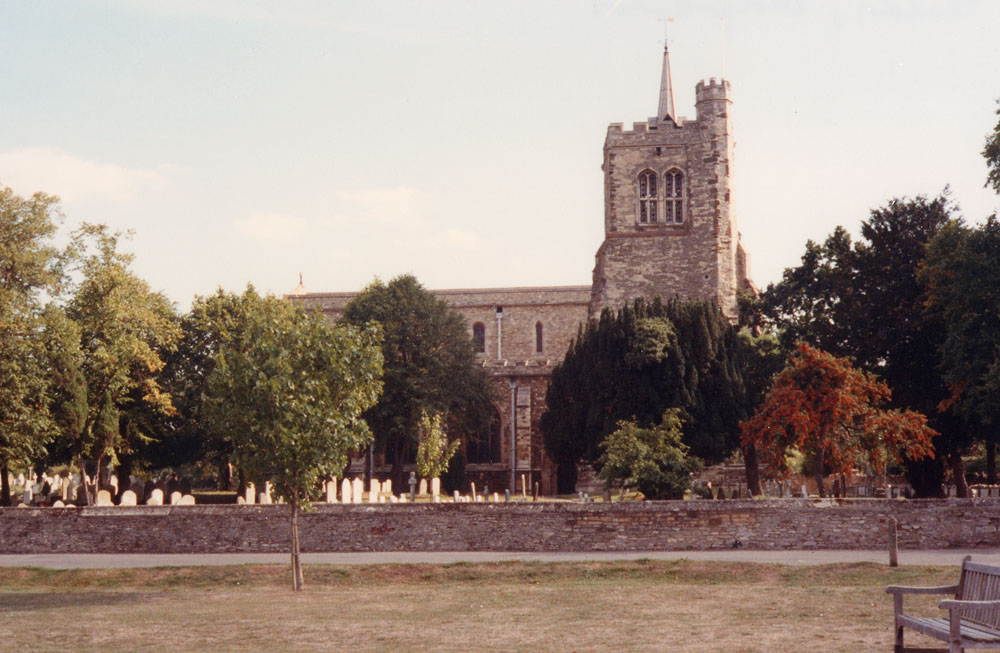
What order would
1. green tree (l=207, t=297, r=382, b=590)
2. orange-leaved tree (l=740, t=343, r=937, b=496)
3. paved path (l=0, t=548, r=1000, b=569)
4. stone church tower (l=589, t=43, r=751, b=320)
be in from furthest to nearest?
stone church tower (l=589, t=43, r=751, b=320) < orange-leaved tree (l=740, t=343, r=937, b=496) < paved path (l=0, t=548, r=1000, b=569) < green tree (l=207, t=297, r=382, b=590)

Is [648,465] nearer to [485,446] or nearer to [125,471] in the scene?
[485,446]

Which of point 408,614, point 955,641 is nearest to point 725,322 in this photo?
point 408,614

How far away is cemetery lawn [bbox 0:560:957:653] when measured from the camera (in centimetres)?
1080

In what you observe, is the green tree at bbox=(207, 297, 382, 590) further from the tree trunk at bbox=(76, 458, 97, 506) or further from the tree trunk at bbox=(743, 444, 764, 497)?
the tree trunk at bbox=(743, 444, 764, 497)

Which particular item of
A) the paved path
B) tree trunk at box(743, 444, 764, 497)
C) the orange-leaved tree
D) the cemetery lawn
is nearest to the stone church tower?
tree trunk at box(743, 444, 764, 497)

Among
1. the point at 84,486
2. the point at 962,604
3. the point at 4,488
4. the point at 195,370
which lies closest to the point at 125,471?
the point at 195,370

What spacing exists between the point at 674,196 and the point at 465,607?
41458 millimetres

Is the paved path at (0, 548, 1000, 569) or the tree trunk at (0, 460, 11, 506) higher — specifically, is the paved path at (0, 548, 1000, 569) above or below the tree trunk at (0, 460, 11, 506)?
below

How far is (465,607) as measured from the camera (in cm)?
1426

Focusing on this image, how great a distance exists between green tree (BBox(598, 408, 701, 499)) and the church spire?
92.3 feet

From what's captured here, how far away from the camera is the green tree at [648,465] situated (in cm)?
3109

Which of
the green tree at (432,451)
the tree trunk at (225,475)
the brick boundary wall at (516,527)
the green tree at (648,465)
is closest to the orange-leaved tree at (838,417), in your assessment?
the green tree at (648,465)

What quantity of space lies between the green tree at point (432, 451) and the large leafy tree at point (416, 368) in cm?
137

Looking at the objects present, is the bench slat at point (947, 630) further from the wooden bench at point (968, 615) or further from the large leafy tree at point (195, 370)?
the large leafy tree at point (195, 370)
